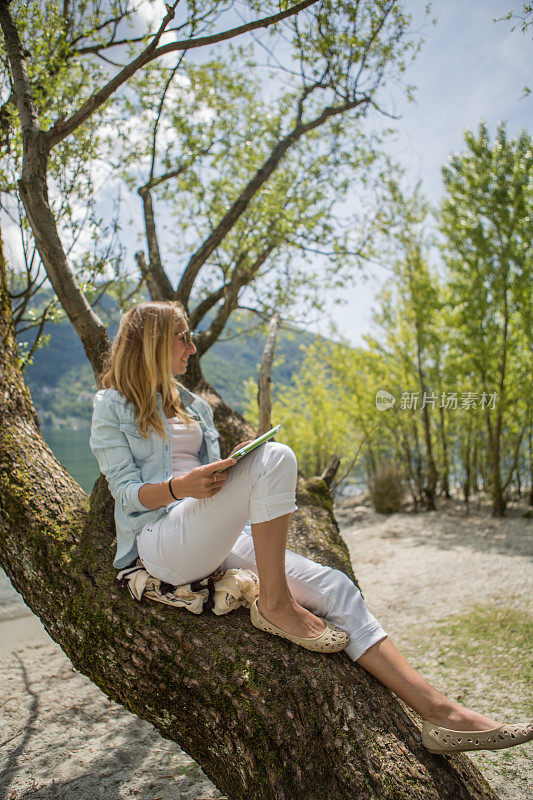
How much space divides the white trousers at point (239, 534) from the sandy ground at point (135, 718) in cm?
103

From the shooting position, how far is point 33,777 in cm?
225

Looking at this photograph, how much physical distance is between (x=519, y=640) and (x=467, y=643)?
0.32m

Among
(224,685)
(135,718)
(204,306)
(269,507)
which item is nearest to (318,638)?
(224,685)

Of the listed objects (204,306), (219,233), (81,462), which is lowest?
(81,462)

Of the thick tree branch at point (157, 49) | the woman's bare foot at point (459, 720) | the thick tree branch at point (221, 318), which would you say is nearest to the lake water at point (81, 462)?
the thick tree branch at point (221, 318)

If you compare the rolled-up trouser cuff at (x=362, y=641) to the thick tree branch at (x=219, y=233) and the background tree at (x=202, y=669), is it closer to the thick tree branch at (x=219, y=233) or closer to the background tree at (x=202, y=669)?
the background tree at (x=202, y=669)

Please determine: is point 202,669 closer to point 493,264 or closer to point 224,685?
point 224,685

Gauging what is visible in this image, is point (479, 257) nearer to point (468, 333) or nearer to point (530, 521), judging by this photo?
point (468, 333)

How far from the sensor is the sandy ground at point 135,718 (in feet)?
7.20

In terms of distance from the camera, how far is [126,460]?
1.83 metres

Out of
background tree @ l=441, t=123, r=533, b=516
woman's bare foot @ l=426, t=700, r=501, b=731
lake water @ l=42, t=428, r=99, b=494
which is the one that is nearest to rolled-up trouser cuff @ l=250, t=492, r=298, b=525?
woman's bare foot @ l=426, t=700, r=501, b=731

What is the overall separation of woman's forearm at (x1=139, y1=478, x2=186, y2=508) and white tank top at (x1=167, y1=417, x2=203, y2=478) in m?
0.31

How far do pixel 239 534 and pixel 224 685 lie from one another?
41 centimetres

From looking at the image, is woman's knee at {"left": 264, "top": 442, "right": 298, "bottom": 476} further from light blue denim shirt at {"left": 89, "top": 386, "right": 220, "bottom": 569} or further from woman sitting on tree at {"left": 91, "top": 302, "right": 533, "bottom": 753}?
light blue denim shirt at {"left": 89, "top": 386, "right": 220, "bottom": 569}
